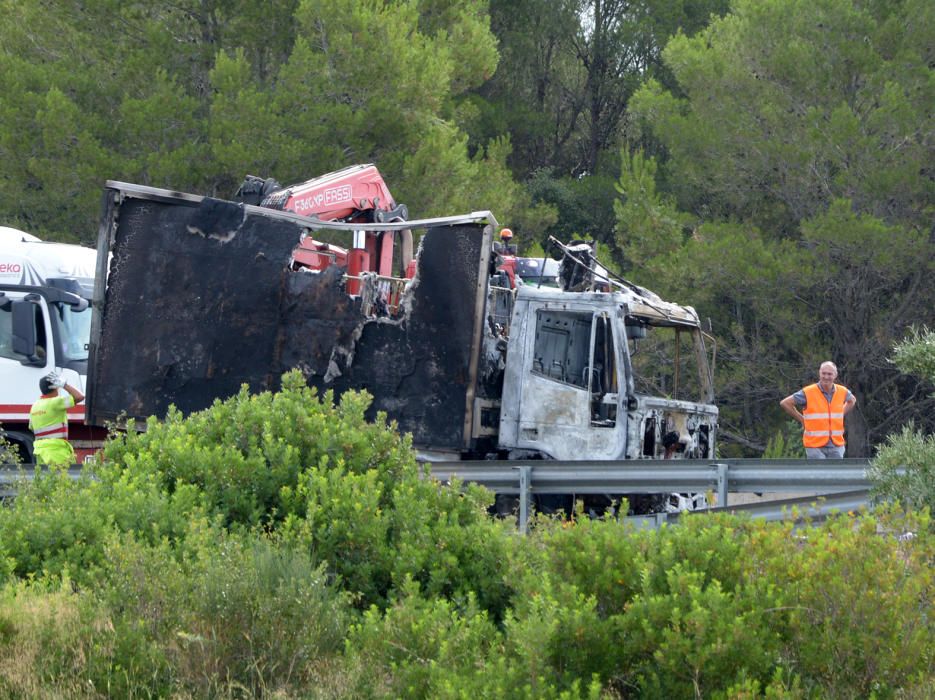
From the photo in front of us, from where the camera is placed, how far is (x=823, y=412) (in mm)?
12164

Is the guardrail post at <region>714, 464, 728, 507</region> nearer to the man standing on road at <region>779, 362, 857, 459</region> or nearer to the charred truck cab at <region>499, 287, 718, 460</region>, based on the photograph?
the charred truck cab at <region>499, 287, 718, 460</region>

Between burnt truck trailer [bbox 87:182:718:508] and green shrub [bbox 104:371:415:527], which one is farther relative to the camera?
burnt truck trailer [bbox 87:182:718:508]

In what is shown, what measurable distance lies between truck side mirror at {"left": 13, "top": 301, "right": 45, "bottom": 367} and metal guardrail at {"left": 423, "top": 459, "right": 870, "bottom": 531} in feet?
18.9

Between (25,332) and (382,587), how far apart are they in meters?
8.72

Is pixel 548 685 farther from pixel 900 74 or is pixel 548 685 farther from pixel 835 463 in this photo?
pixel 900 74

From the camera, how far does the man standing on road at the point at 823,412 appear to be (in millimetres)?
12109

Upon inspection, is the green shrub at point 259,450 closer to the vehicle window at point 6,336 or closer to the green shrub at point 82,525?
the green shrub at point 82,525

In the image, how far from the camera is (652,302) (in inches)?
458

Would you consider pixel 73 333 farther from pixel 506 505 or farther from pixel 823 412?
pixel 823 412

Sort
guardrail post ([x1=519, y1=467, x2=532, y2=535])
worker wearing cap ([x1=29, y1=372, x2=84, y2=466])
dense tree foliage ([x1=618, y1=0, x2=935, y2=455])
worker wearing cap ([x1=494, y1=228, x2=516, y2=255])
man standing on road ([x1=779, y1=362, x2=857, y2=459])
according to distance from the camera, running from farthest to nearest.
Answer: dense tree foliage ([x1=618, y1=0, x2=935, y2=455]), man standing on road ([x1=779, y1=362, x2=857, y2=459]), worker wearing cap ([x1=494, y1=228, x2=516, y2=255]), worker wearing cap ([x1=29, y1=372, x2=84, y2=466]), guardrail post ([x1=519, y1=467, x2=532, y2=535])

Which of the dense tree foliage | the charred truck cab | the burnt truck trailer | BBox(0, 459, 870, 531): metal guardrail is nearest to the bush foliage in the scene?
BBox(0, 459, 870, 531): metal guardrail

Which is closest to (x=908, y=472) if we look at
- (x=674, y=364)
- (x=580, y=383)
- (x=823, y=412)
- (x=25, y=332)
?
(x=580, y=383)

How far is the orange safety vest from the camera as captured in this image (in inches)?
477

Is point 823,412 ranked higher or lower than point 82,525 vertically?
higher
